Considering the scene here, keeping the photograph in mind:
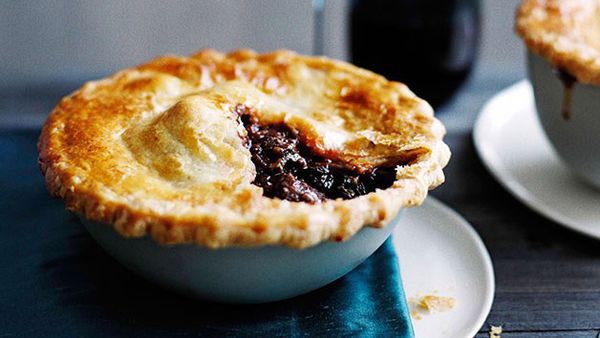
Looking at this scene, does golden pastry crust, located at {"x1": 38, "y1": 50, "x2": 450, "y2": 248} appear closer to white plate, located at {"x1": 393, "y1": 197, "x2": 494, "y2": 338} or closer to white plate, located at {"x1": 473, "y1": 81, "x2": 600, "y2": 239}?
white plate, located at {"x1": 393, "y1": 197, "x2": 494, "y2": 338}

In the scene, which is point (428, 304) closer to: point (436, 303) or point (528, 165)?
point (436, 303)

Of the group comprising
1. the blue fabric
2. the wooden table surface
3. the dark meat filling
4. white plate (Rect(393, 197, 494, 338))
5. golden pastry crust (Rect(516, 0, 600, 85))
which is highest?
golden pastry crust (Rect(516, 0, 600, 85))

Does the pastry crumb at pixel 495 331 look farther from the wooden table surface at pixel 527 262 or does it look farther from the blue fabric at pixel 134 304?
the blue fabric at pixel 134 304

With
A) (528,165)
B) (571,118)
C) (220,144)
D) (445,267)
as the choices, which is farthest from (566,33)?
(220,144)

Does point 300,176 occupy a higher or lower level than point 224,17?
higher

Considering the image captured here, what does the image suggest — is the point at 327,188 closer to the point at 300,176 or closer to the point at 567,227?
the point at 300,176

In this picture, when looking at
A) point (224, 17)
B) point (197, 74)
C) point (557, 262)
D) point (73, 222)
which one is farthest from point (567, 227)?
point (224, 17)

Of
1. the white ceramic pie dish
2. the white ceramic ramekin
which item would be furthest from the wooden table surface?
the white ceramic pie dish
